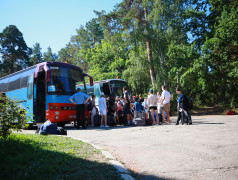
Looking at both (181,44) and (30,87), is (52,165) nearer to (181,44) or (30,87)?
(30,87)

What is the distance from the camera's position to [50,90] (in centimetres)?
1207

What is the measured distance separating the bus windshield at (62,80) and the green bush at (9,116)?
18.7ft

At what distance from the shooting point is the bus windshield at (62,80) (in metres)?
12.2

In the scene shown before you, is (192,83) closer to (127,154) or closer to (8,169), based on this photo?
(127,154)

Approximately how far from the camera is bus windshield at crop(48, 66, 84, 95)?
40.0 feet

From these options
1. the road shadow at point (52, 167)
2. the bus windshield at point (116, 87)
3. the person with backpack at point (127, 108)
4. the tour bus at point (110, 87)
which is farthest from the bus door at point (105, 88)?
the road shadow at point (52, 167)

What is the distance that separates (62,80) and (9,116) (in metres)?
6.68

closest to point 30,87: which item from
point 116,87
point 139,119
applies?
point 139,119

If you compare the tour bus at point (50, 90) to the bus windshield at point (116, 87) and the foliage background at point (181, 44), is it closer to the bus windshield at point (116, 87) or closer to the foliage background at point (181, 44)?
the bus windshield at point (116, 87)

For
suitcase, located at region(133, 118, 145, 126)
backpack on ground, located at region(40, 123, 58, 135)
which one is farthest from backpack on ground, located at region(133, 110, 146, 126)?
backpack on ground, located at region(40, 123, 58, 135)

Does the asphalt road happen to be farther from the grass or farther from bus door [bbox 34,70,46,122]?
bus door [bbox 34,70,46,122]

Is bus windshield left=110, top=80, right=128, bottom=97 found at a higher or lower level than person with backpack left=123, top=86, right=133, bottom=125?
higher

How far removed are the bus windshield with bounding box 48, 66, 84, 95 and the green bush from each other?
569 centimetres

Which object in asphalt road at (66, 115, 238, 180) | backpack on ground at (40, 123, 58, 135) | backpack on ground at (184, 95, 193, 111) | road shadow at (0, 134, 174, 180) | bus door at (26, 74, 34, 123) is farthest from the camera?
bus door at (26, 74, 34, 123)
